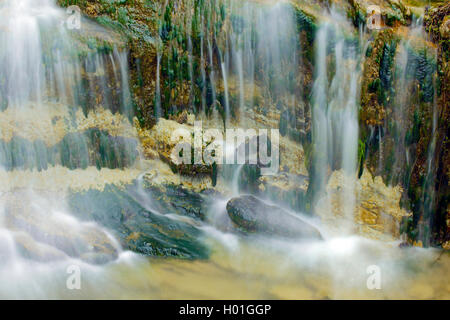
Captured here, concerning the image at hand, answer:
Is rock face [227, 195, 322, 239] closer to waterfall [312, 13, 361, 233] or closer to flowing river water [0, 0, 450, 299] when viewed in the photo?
flowing river water [0, 0, 450, 299]

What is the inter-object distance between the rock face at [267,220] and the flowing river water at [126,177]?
14cm

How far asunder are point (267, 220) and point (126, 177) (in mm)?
2280

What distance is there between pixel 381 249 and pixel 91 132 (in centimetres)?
451

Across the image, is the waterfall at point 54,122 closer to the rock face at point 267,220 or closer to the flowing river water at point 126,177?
the flowing river water at point 126,177

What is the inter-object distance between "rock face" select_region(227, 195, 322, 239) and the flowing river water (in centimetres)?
14

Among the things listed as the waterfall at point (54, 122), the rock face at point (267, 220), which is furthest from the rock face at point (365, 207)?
the waterfall at point (54, 122)

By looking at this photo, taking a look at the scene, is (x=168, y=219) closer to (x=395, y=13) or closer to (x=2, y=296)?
(x=2, y=296)

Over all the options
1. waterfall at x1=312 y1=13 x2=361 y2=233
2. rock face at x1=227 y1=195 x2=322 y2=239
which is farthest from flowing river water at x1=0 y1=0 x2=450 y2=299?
rock face at x1=227 y1=195 x2=322 y2=239

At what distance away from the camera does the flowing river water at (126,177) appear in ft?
16.1

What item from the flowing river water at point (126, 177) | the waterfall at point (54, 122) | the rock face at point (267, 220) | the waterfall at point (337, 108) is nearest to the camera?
the flowing river water at point (126, 177)

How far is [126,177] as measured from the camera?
6.24 metres

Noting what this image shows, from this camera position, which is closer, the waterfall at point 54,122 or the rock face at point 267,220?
A: the waterfall at point 54,122

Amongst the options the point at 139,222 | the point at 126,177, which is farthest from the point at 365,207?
the point at 126,177

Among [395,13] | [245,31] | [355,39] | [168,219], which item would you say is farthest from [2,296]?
[395,13]
